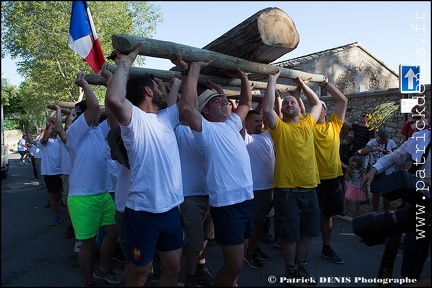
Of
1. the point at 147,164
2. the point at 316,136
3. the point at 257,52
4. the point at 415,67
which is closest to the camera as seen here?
the point at 147,164

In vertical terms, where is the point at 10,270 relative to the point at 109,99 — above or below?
below

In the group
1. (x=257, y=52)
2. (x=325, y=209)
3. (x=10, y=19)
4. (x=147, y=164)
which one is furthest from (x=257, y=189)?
(x=10, y=19)

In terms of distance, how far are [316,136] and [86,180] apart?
2.62m

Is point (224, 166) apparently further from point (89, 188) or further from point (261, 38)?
point (89, 188)

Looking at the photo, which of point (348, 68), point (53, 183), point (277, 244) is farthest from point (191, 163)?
point (348, 68)

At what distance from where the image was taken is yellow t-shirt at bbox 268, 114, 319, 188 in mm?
3676

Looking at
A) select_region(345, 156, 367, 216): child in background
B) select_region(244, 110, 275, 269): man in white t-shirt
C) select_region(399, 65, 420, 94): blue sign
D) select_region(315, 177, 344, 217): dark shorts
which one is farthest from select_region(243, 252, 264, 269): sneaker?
select_region(399, 65, 420, 94): blue sign

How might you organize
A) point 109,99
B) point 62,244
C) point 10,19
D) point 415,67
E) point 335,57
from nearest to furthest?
point 109,99, point 10,19, point 415,67, point 62,244, point 335,57

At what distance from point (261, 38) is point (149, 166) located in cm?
149

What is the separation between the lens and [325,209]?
4.48m

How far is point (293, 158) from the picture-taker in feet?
12.1

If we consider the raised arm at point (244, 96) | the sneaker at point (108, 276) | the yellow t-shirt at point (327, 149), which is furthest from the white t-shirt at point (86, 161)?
the yellow t-shirt at point (327, 149)

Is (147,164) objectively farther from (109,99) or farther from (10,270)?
(10,270)

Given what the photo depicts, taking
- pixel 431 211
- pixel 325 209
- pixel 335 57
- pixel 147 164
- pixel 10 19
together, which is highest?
pixel 335 57
